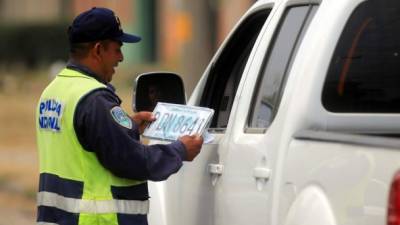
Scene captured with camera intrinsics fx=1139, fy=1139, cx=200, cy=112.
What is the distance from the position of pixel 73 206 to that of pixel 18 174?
39.1 ft

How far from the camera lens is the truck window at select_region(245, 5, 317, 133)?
5242mm

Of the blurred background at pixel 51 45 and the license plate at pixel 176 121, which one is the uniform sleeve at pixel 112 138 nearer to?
the license plate at pixel 176 121

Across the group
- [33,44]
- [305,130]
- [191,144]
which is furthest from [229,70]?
[33,44]

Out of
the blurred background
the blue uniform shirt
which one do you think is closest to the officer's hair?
the blue uniform shirt

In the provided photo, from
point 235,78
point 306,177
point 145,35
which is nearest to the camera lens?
point 306,177

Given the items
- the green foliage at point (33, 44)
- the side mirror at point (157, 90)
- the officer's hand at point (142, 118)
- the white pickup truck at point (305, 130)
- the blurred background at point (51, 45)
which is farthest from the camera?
the green foliage at point (33, 44)

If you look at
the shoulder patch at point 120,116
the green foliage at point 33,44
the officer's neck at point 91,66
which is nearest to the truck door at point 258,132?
the shoulder patch at point 120,116

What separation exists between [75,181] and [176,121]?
70 cm

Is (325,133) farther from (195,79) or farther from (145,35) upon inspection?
(145,35)

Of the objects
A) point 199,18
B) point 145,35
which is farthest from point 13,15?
point 199,18

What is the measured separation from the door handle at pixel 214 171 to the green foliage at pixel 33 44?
34.6 meters

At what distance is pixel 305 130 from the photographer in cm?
467

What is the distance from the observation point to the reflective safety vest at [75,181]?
486cm

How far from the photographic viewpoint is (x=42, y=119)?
5117mm
